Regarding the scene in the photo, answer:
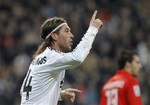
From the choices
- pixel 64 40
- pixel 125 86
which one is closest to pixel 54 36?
pixel 64 40

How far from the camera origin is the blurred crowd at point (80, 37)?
14.5m

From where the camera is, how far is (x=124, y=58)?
9.01 meters

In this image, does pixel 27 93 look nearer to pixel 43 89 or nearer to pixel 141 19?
pixel 43 89

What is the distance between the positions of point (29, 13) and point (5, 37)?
1403 mm

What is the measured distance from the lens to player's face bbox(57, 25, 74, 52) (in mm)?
6605

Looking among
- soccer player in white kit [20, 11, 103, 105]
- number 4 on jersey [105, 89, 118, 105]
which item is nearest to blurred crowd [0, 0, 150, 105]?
number 4 on jersey [105, 89, 118, 105]

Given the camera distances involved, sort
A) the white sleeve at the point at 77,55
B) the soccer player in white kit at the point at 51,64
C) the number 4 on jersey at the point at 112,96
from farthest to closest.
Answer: the number 4 on jersey at the point at 112,96
the soccer player in white kit at the point at 51,64
the white sleeve at the point at 77,55

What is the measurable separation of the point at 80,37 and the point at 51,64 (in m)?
9.18

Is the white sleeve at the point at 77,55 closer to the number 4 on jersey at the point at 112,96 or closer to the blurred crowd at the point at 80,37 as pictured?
the number 4 on jersey at the point at 112,96

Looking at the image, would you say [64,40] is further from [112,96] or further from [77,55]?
[112,96]

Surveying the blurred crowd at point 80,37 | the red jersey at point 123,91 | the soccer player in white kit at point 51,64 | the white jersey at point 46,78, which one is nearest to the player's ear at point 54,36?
the soccer player in white kit at point 51,64

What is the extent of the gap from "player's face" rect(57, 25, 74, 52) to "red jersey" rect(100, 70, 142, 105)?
2121 millimetres

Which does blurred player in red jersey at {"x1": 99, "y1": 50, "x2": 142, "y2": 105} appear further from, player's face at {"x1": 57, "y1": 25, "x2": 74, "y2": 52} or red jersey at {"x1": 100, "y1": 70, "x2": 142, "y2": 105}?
player's face at {"x1": 57, "y1": 25, "x2": 74, "y2": 52}

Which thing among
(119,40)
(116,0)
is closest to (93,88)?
(119,40)
